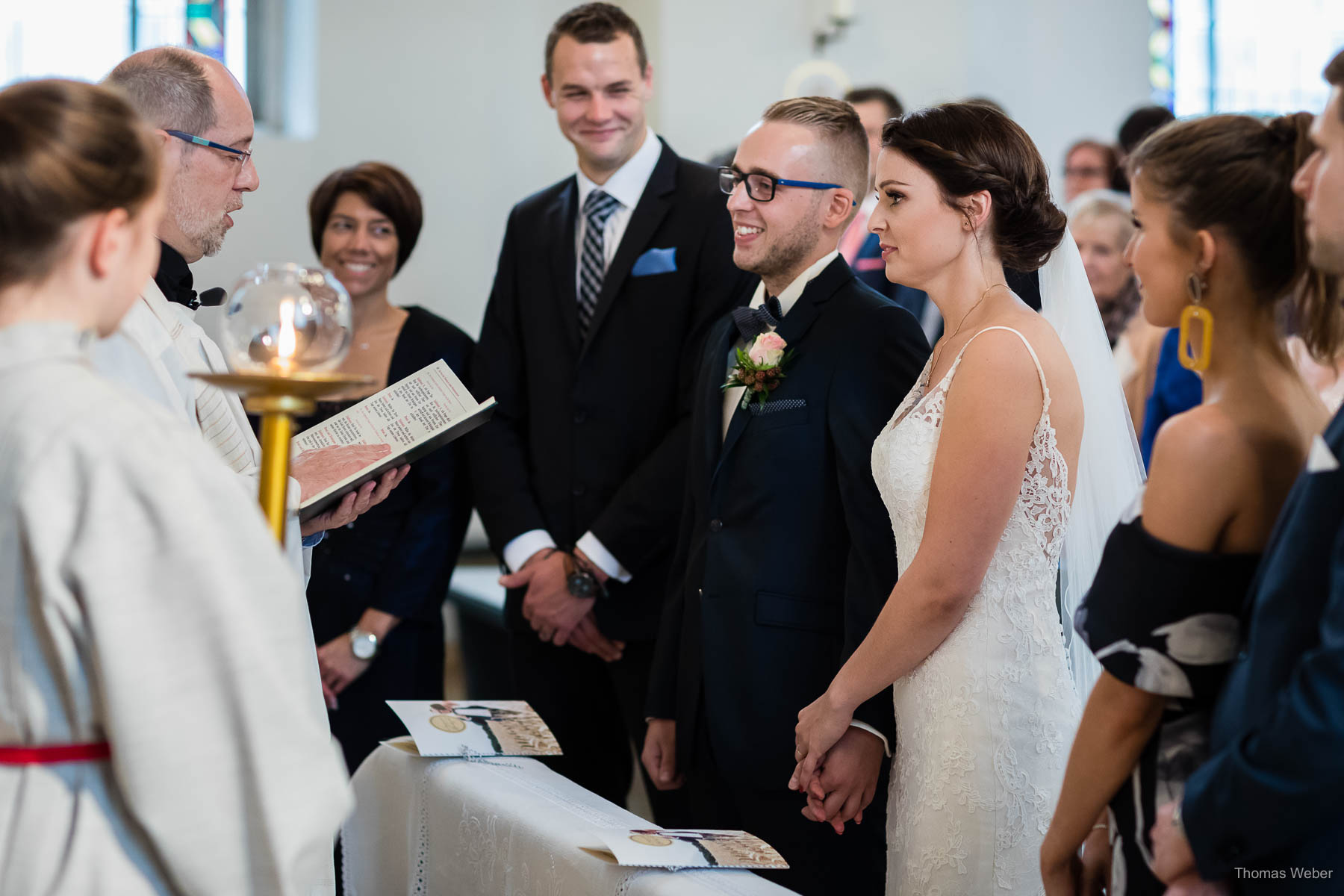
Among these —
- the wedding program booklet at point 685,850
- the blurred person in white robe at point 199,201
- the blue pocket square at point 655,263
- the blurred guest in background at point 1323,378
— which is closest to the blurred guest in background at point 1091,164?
the blurred guest in background at point 1323,378

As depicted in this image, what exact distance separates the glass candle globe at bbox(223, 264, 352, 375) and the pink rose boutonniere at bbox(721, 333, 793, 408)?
1.21 metres

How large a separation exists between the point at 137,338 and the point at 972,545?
53.4 inches

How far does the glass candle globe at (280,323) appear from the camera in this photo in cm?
125

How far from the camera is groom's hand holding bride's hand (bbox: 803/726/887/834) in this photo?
2.16 metres

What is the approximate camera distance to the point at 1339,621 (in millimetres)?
1188

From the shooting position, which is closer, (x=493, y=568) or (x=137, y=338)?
(x=137, y=338)

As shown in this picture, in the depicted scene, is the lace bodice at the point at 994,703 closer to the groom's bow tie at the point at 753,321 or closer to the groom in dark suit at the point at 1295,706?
the groom's bow tie at the point at 753,321

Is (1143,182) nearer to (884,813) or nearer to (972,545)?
(972,545)

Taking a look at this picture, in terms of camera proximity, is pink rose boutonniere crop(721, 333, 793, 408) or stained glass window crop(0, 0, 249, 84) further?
stained glass window crop(0, 0, 249, 84)

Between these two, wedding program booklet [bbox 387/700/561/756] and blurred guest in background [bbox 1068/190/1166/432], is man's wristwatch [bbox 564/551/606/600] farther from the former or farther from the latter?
blurred guest in background [bbox 1068/190/1166/432]

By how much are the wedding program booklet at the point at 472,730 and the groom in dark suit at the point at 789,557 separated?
0.98 feet

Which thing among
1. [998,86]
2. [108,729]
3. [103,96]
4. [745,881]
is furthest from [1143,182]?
[998,86]

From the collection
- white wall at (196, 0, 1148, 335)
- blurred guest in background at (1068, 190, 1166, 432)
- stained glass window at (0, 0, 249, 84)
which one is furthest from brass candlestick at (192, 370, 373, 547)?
stained glass window at (0, 0, 249, 84)

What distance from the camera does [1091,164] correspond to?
5.15 m
